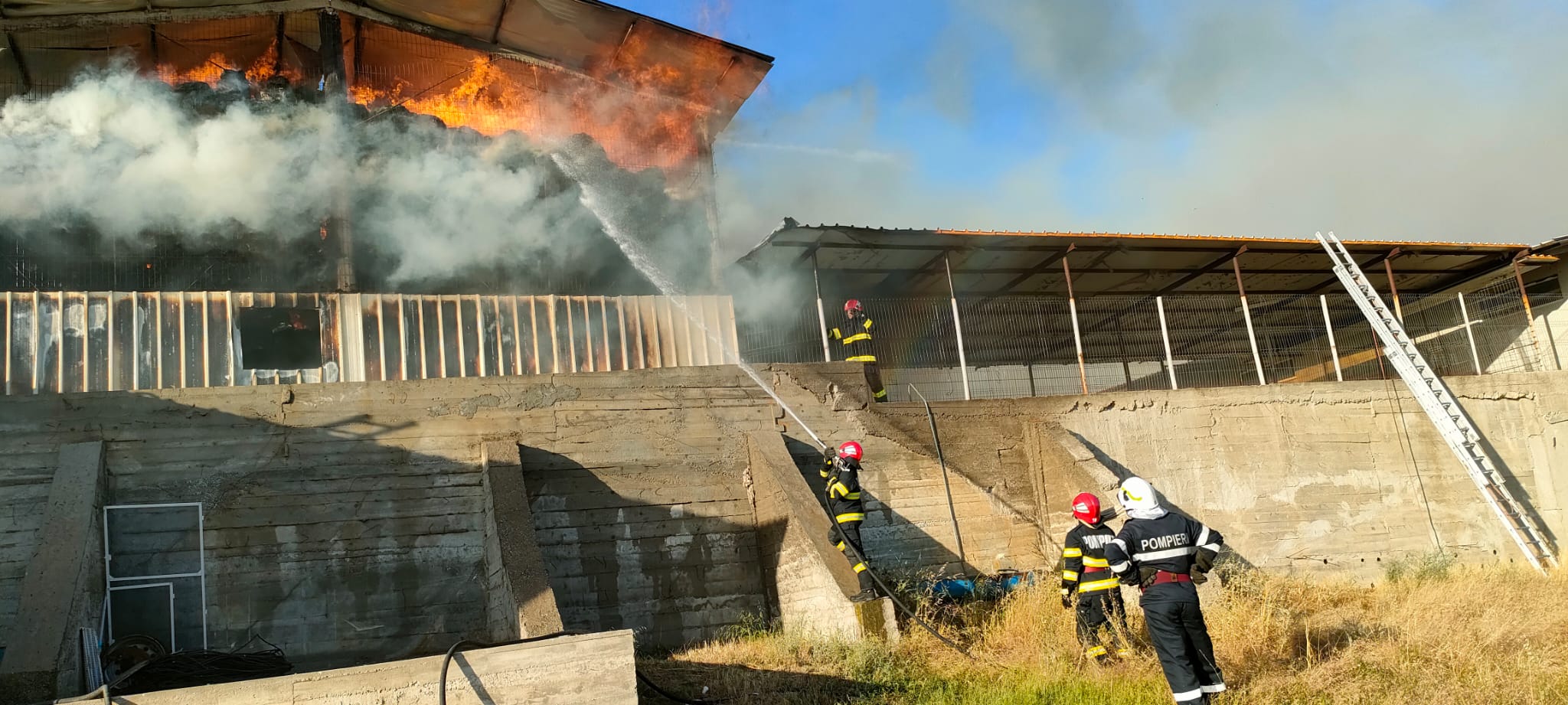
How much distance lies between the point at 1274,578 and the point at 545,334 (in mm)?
8618

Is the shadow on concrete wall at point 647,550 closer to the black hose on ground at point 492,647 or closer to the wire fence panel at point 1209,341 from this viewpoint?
the black hose on ground at point 492,647

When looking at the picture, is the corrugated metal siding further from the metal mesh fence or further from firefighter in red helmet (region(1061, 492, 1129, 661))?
firefighter in red helmet (region(1061, 492, 1129, 661))

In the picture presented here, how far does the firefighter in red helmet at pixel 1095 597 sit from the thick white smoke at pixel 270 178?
977 cm

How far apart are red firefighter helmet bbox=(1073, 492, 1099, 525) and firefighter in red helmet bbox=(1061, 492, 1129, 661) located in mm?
274

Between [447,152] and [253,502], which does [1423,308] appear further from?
[253,502]

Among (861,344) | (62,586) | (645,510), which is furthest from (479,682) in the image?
(861,344)

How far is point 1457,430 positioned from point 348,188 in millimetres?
15854

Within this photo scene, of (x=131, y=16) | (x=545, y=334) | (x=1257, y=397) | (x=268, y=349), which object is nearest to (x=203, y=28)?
(x=131, y=16)

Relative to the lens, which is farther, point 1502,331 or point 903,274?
point 1502,331

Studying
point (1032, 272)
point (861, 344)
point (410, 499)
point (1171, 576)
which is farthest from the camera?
point (1032, 272)

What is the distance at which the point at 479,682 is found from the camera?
645 cm

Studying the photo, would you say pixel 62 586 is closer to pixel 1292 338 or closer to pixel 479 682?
pixel 479 682

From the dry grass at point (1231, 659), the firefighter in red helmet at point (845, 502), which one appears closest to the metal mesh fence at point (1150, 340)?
the firefighter in red helmet at point (845, 502)

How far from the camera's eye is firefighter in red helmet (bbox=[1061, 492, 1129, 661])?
324 inches
